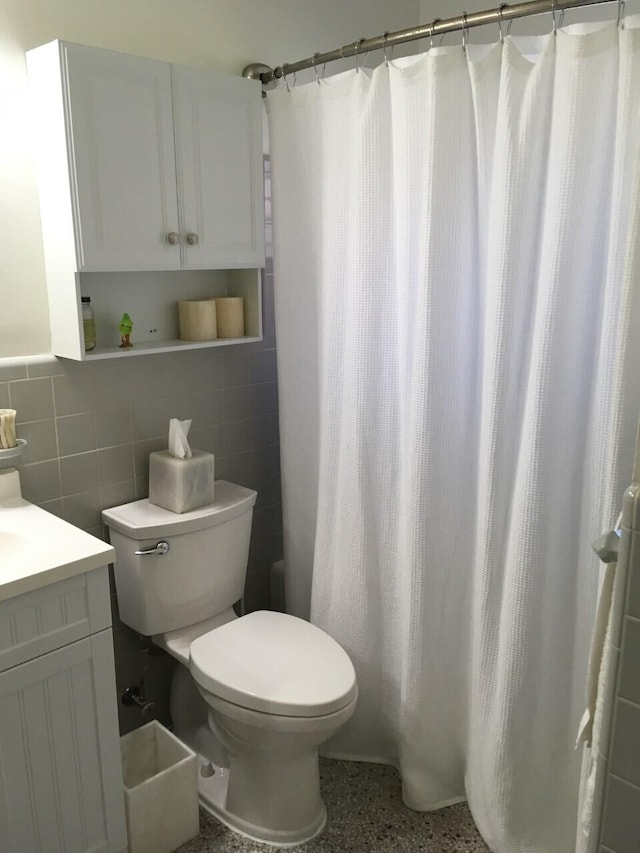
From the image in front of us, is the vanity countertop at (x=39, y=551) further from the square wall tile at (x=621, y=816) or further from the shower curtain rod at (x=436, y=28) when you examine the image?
the shower curtain rod at (x=436, y=28)

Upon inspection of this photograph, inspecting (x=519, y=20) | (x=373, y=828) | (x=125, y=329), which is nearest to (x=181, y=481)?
(x=125, y=329)

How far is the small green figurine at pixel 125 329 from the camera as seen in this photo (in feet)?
6.30

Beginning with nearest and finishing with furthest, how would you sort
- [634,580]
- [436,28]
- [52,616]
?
1. [634,580]
2. [52,616]
3. [436,28]

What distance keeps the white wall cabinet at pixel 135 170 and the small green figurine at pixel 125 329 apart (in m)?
0.04

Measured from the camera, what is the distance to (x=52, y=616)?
4.74ft

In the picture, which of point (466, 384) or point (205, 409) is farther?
point (205, 409)

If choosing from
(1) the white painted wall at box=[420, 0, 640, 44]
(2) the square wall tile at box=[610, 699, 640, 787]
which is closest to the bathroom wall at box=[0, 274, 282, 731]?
(1) the white painted wall at box=[420, 0, 640, 44]

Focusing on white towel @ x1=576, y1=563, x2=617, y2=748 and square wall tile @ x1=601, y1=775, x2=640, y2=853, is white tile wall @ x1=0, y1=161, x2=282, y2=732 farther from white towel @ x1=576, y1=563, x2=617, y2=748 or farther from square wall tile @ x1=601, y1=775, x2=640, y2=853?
square wall tile @ x1=601, y1=775, x2=640, y2=853

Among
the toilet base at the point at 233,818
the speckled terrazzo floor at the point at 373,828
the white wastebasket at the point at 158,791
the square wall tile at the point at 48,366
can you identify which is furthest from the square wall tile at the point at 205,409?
the speckled terrazzo floor at the point at 373,828

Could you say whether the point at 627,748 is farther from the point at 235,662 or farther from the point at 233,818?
the point at 233,818

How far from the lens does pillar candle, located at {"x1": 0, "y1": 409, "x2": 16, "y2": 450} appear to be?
5.56 feet

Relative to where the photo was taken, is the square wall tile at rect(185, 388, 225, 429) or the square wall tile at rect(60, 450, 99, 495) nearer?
the square wall tile at rect(60, 450, 99, 495)

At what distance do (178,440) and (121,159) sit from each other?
73cm

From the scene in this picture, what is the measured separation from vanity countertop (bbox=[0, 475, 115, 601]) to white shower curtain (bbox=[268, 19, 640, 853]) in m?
0.75
